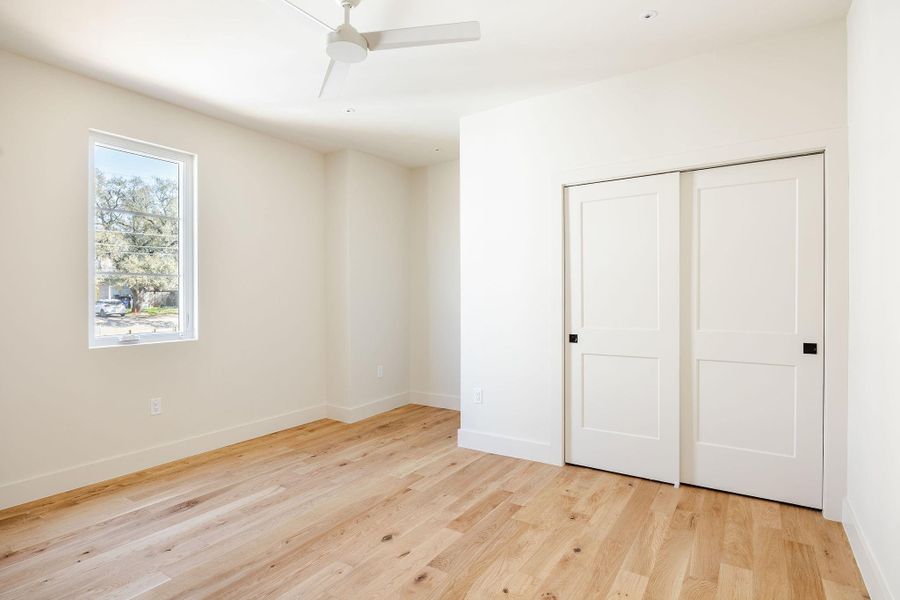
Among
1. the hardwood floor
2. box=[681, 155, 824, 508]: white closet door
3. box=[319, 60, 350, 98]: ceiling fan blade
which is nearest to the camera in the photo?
the hardwood floor

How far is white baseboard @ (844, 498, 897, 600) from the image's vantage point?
5.69ft

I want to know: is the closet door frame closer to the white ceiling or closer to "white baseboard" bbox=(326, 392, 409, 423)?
the white ceiling

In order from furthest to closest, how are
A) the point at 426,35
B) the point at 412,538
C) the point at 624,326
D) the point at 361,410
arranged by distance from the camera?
the point at 361,410 → the point at 624,326 → the point at 412,538 → the point at 426,35

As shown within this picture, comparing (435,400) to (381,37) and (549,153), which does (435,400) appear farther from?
(381,37)

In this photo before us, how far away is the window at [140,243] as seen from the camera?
3186 millimetres

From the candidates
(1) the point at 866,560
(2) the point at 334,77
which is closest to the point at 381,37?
(2) the point at 334,77

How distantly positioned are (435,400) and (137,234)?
3.17 m

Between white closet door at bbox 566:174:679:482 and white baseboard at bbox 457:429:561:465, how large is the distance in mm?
154

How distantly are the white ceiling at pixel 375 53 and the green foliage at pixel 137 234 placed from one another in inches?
26.9

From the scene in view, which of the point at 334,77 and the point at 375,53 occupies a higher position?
the point at 375,53

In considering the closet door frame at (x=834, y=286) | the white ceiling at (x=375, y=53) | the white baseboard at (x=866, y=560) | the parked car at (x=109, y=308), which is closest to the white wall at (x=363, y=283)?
the white ceiling at (x=375, y=53)

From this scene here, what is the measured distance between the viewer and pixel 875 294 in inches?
75.5

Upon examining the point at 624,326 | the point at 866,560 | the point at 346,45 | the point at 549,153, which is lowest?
the point at 866,560

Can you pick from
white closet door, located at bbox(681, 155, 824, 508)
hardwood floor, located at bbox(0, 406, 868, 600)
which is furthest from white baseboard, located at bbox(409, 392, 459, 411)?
white closet door, located at bbox(681, 155, 824, 508)
